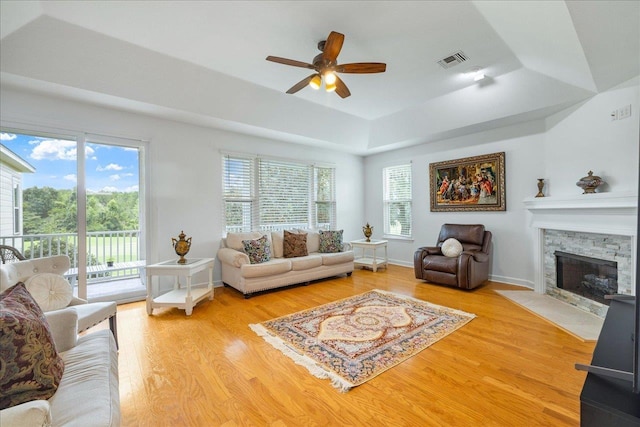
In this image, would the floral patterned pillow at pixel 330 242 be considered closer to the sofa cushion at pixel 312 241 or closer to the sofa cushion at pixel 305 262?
the sofa cushion at pixel 312 241

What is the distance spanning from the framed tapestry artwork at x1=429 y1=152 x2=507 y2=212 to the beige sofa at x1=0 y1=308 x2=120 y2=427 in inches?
205

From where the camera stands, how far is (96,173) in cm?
426

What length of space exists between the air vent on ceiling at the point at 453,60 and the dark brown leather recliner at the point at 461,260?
259 centimetres

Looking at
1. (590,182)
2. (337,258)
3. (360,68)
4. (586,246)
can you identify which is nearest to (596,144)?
(590,182)

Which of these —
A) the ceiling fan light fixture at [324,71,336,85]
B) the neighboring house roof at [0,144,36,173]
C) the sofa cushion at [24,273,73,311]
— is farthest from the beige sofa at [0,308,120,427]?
the ceiling fan light fixture at [324,71,336,85]

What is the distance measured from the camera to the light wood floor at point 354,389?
5.49 feet

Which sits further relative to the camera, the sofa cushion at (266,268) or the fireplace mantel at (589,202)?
the sofa cushion at (266,268)

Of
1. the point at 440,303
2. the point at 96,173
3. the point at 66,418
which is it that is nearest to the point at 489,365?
the point at 440,303

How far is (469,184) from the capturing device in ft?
16.2

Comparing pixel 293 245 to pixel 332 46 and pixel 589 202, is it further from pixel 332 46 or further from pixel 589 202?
pixel 589 202

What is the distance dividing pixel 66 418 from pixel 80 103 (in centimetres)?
379

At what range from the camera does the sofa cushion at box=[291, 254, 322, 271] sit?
14.3ft

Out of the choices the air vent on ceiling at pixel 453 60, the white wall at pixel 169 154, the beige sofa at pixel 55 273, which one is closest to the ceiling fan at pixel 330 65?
the air vent on ceiling at pixel 453 60

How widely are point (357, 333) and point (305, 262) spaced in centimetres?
185
